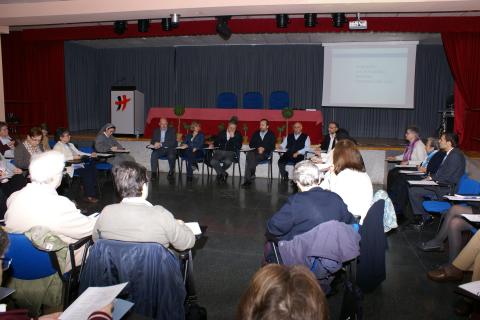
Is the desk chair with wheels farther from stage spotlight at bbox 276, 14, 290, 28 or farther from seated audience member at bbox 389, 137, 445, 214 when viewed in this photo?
stage spotlight at bbox 276, 14, 290, 28

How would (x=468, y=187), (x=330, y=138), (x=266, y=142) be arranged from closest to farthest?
(x=468, y=187) < (x=330, y=138) < (x=266, y=142)

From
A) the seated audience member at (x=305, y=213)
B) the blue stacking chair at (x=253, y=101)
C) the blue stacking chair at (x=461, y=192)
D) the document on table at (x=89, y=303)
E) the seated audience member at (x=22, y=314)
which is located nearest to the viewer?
the seated audience member at (x=22, y=314)

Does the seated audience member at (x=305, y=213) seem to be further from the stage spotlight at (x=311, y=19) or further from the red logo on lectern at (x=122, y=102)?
the red logo on lectern at (x=122, y=102)

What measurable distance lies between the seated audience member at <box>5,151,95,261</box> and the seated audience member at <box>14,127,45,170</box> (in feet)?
10.8

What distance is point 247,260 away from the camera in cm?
405

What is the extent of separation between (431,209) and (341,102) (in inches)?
268

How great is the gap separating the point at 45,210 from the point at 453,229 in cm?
340

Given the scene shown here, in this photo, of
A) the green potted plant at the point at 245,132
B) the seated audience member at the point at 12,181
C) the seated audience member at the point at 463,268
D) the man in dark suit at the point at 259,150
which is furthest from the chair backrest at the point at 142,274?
the green potted plant at the point at 245,132

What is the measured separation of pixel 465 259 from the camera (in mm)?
3324

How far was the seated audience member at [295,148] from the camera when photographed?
785 cm

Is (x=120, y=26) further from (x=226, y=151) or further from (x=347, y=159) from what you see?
(x=347, y=159)

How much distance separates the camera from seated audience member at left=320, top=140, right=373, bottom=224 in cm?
352

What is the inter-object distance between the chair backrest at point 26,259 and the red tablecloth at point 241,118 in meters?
7.62

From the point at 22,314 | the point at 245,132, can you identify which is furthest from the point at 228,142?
the point at 22,314
